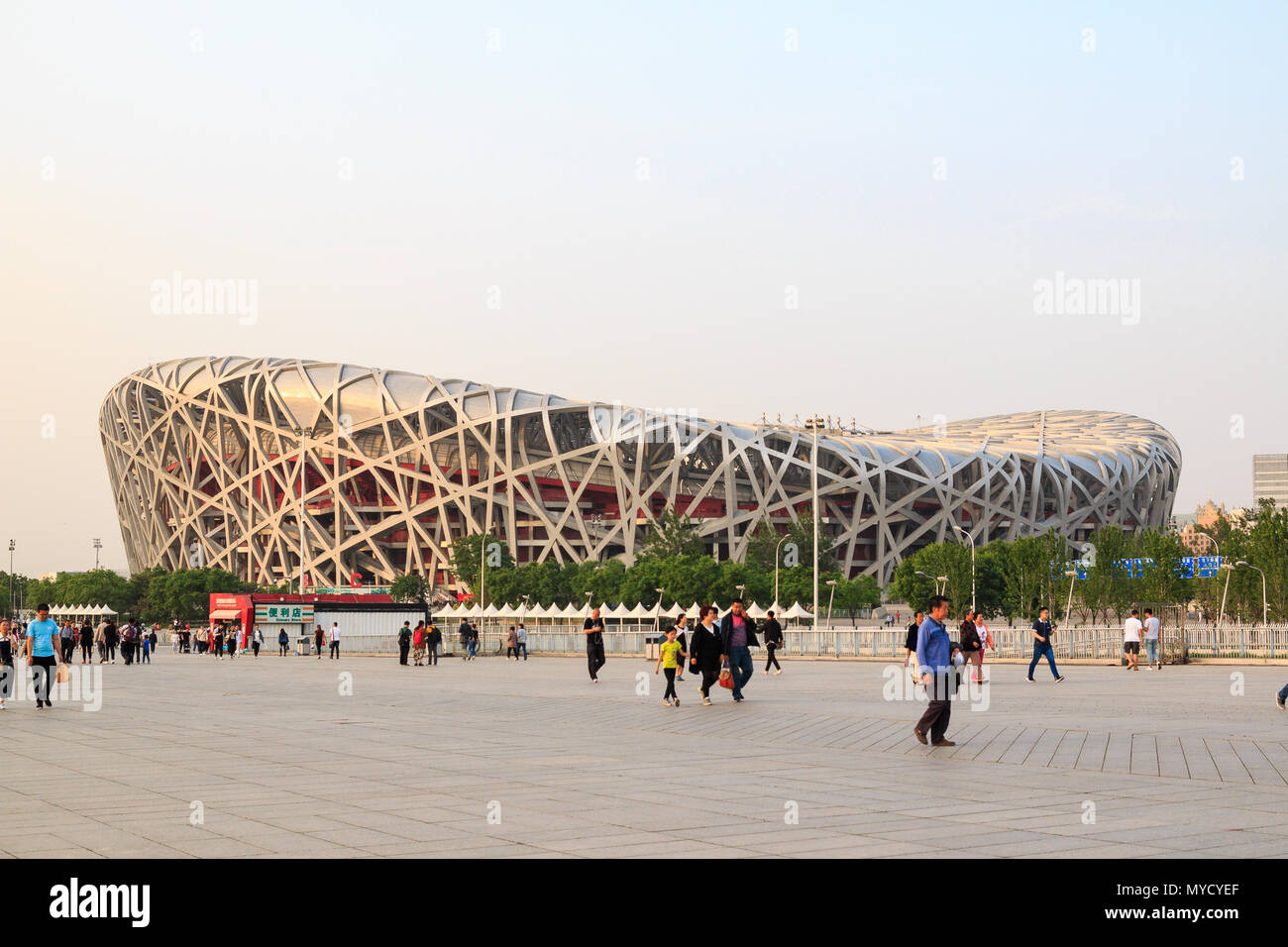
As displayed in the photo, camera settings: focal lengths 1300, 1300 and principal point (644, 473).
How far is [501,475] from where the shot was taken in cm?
9606

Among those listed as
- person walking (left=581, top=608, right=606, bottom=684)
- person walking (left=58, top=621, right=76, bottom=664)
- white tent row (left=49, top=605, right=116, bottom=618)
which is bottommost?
white tent row (left=49, top=605, right=116, bottom=618)

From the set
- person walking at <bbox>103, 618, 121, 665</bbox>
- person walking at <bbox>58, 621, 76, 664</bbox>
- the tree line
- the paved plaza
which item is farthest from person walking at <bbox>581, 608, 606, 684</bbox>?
the tree line

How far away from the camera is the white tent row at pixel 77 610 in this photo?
9671 centimetres

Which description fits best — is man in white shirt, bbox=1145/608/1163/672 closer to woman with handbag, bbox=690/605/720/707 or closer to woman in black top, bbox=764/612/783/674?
woman in black top, bbox=764/612/783/674

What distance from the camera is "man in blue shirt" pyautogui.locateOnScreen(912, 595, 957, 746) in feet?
44.2

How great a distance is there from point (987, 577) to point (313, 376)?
55573mm

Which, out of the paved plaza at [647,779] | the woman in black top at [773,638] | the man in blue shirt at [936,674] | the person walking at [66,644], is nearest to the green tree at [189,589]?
the person walking at [66,644]

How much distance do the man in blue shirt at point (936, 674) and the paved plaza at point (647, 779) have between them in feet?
1.55

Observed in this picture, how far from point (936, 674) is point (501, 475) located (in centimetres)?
8362

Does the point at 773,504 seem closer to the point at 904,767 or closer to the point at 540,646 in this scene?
the point at 540,646

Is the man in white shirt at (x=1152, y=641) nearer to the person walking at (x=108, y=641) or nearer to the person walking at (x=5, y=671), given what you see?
the person walking at (x=5, y=671)

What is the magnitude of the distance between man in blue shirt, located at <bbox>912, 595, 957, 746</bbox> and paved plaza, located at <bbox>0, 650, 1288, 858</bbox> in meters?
0.47

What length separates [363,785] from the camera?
1045 centimetres
